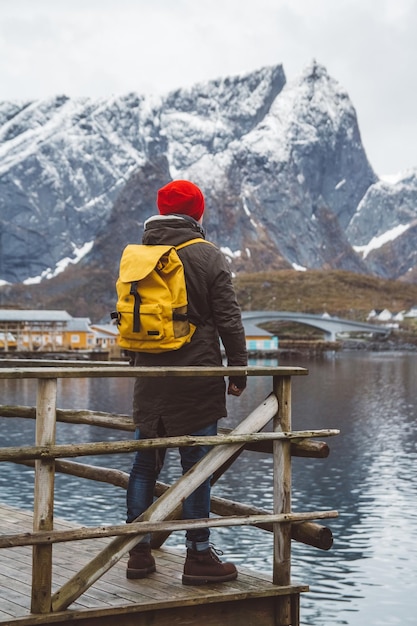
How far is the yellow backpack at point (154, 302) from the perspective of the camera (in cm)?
801

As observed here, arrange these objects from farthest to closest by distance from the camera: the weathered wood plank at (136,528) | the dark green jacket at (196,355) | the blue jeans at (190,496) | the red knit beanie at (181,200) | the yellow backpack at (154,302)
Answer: the red knit beanie at (181,200) → the blue jeans at (190,496) → the dark green jacket at (196,355) → the yellow backpack at (154,302) → the weathered wood plank at (136,528)

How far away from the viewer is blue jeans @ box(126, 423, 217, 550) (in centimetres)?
824

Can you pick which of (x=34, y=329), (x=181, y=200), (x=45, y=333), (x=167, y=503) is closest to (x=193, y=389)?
(x=167, y=503)

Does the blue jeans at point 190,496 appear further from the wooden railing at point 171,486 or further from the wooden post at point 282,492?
the wooden post at point 282,492

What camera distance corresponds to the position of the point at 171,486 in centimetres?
798

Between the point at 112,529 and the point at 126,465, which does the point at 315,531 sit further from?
→ the point at 126,465

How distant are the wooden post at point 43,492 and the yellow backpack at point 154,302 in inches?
40.8

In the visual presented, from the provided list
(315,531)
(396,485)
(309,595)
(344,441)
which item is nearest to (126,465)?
(396,485)

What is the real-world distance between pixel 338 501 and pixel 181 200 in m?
21.5

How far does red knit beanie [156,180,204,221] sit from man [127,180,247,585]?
5 cm

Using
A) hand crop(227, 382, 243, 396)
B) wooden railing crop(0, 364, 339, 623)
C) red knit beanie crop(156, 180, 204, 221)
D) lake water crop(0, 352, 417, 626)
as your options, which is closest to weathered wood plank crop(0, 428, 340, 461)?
wooden railing crop(0, 364, 339, 623)

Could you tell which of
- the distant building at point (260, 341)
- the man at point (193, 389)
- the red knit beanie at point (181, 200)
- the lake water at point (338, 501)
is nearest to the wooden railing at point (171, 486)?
the man at point (193, 389)

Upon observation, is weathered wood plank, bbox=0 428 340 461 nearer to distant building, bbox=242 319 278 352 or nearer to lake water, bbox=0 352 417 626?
lake water, bbox=0 352 417 626

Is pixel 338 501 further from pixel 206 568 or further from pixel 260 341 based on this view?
pixel 260 341
